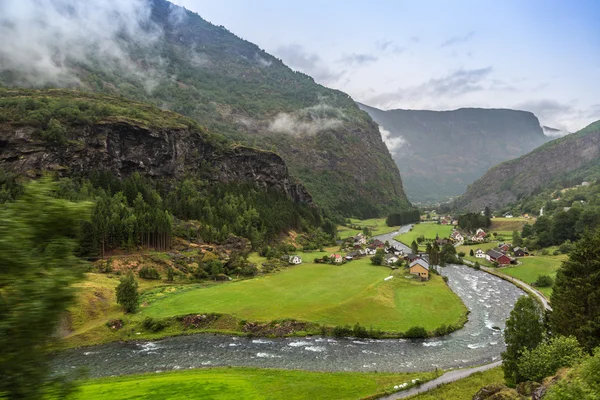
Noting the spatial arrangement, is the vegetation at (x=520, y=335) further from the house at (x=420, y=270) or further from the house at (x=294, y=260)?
the house at (x=294, y=260)

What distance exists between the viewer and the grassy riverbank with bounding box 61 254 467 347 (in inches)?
2721

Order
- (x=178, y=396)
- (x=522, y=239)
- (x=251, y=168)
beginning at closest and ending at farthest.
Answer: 1. (x=178, y=396)
2. (x=522, y=239)
3. (x=251, y=168)

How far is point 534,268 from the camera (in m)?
108

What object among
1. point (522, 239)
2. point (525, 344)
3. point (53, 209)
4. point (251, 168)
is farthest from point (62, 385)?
point (251, 168)

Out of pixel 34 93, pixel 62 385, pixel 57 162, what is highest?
pixel 34 93

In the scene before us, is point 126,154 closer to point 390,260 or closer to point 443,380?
point 390,260

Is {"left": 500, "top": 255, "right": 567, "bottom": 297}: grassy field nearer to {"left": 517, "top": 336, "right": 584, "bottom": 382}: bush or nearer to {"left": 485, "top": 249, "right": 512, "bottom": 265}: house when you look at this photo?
{"left": 485, "top": 249, "right": 512, "bottom": 265}: house

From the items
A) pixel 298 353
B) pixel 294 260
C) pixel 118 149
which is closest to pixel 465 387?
pixel 298 353

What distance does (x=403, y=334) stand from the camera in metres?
65.6

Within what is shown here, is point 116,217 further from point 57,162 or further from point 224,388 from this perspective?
point 224,388

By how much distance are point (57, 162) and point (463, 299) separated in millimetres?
137555

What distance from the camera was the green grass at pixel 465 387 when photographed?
138 feet

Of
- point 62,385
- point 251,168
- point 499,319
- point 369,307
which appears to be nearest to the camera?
point 62,385

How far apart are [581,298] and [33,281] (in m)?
51.9
